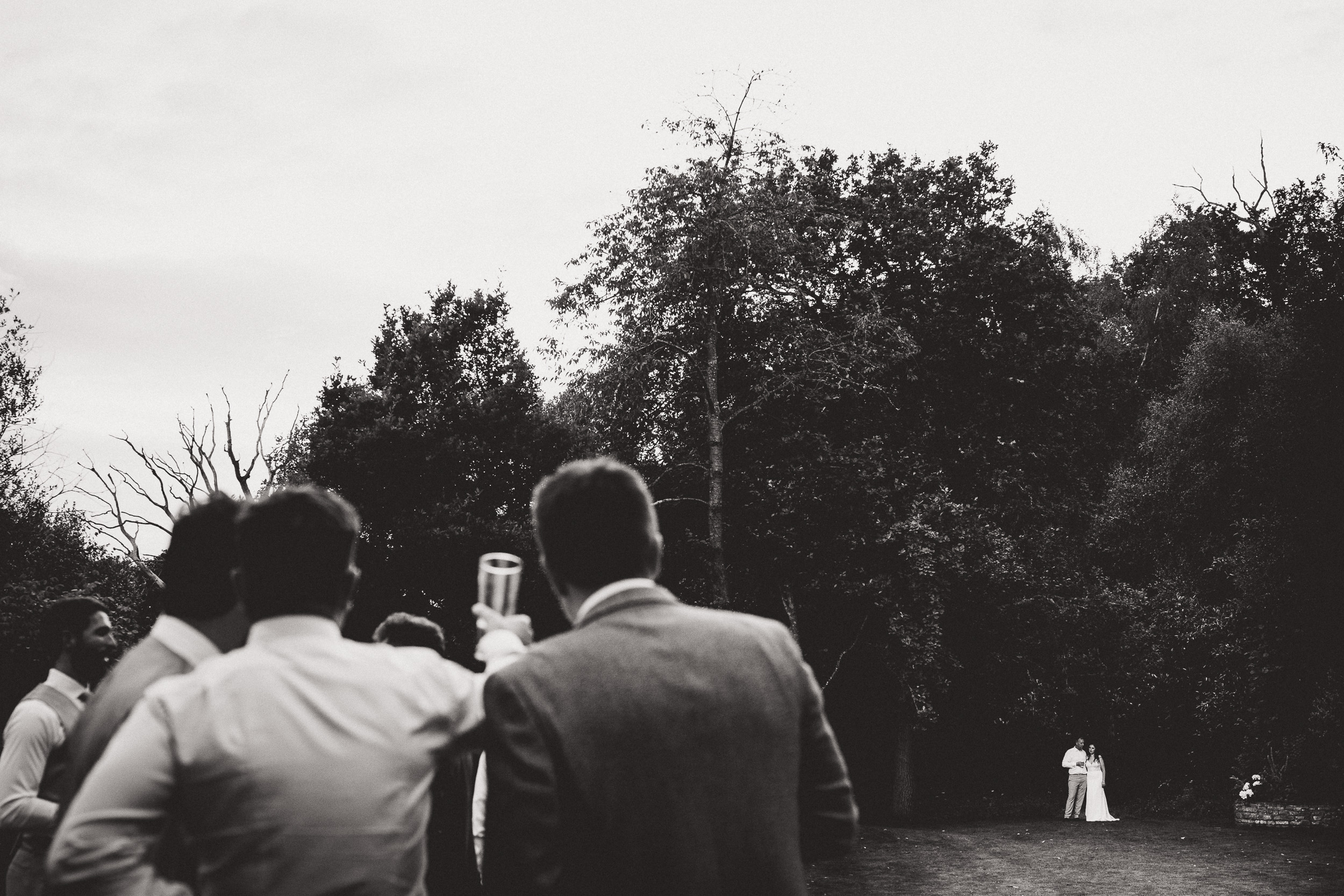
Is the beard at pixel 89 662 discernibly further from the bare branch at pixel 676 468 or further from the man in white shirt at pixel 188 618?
the bare branch at pixel 676 468

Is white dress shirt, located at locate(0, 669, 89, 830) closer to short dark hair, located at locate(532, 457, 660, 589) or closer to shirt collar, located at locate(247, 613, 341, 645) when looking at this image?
shirt collar, located at locate(247, 613, 341, 645)

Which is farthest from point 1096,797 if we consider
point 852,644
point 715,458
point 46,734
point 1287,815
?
point 46,734

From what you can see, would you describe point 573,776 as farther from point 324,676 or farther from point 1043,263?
Result: point 1043,263

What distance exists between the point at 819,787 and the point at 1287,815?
2654 cm

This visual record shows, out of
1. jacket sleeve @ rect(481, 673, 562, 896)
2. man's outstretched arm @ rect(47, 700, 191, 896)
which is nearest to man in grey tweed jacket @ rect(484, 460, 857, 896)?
jacket sleeve @ rect(481, 673, 562, 896)

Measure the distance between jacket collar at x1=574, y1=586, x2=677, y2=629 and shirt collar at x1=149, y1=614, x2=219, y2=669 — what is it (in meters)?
1.11

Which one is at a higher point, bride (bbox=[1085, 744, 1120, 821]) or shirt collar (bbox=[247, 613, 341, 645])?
shirt collar (bbox=[247, 613, 341, 645])

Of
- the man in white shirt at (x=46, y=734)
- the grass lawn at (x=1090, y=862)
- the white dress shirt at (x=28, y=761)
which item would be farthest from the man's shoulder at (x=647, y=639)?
the grass lawn at (x=1090, y=862)

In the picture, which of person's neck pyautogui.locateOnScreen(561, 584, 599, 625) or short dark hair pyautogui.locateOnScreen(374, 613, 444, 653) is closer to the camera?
person's neck pyautogui.locateOnScreen(561, 584, 599, 625)

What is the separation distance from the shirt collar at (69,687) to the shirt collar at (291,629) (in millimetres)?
3228

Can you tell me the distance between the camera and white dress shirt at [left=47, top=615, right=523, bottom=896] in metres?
2.22

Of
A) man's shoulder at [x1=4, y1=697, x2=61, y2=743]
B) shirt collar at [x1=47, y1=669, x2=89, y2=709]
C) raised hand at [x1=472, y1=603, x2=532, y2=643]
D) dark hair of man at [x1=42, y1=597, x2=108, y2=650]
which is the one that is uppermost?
raised hand at [x1=472, y1=603, x2=532, y2=643]

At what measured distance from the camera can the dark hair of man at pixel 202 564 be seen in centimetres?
319

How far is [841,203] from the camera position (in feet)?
95.0
